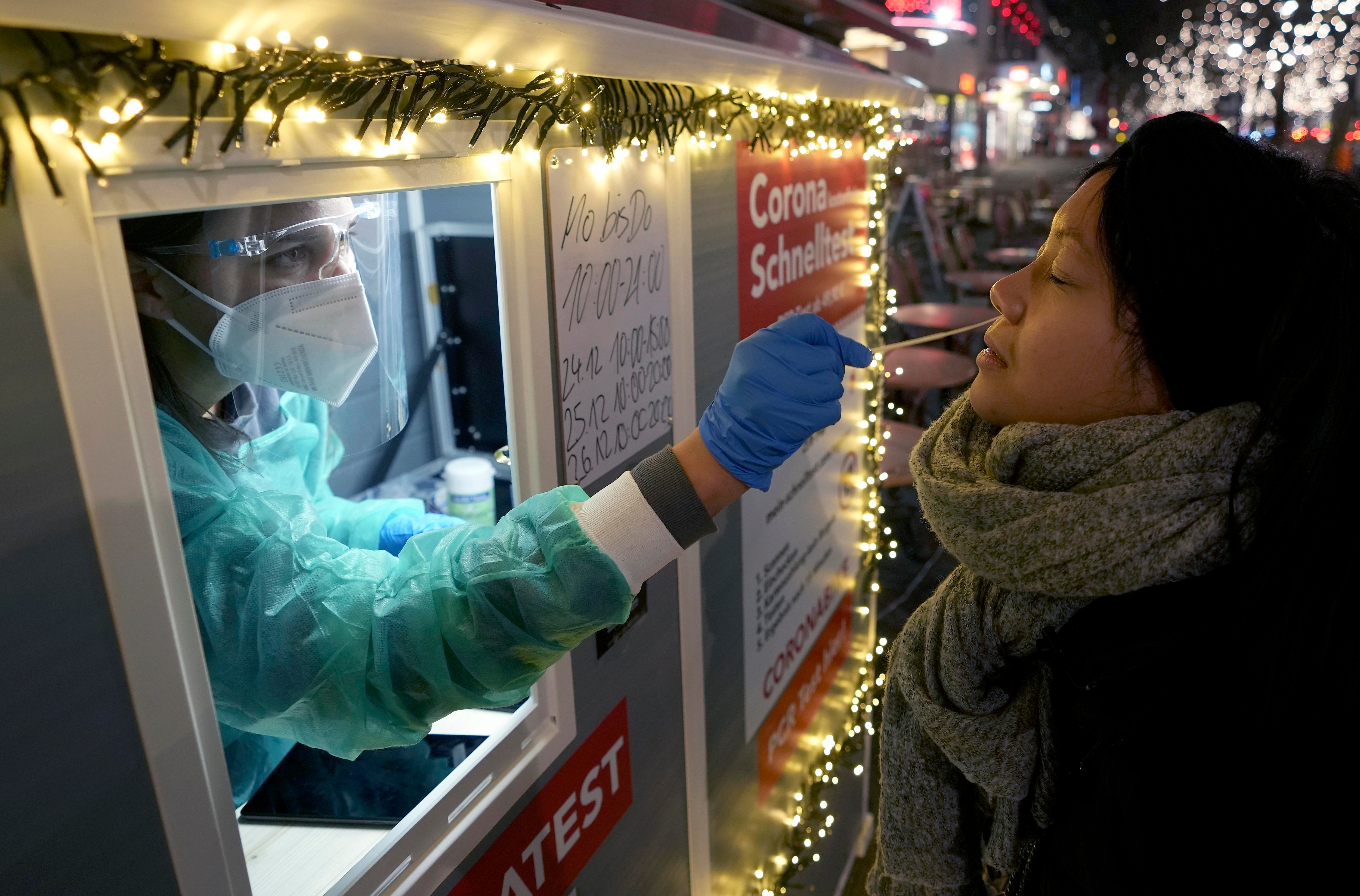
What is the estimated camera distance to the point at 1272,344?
3.25 ft

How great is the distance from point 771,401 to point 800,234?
1308 mm

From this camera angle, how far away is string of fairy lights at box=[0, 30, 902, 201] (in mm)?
667

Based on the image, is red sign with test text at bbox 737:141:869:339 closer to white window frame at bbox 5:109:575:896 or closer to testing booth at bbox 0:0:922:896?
testing booth at bbox 0:0:922:896

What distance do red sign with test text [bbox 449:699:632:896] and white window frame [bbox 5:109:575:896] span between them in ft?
0.76

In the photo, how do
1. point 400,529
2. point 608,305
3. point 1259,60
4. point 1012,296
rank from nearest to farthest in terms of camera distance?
1. point 1012,296
2. point 608,305
3. point 400,529
4. point 1259,60

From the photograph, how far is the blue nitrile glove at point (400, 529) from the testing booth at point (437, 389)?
103 millimetres

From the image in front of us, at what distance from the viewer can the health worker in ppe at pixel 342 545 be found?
1091 millimetres

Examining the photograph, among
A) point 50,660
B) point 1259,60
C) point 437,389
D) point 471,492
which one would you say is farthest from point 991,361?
point 1259,60

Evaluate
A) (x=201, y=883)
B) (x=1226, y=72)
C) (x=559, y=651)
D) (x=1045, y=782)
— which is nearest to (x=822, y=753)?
(x=1045, y=782)

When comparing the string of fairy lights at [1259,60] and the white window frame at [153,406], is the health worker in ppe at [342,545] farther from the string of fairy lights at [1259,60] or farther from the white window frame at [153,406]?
the string of fairy lights at [1259,60]

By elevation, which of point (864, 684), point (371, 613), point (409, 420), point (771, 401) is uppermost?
point (771, 401)

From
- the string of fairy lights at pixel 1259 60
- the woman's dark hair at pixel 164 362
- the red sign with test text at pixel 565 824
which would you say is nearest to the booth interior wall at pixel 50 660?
the woman's dark hair at pixel 164 362

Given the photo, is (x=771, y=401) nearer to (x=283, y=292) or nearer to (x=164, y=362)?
(x=283, y=292)

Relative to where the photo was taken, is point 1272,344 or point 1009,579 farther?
point 1009,579
